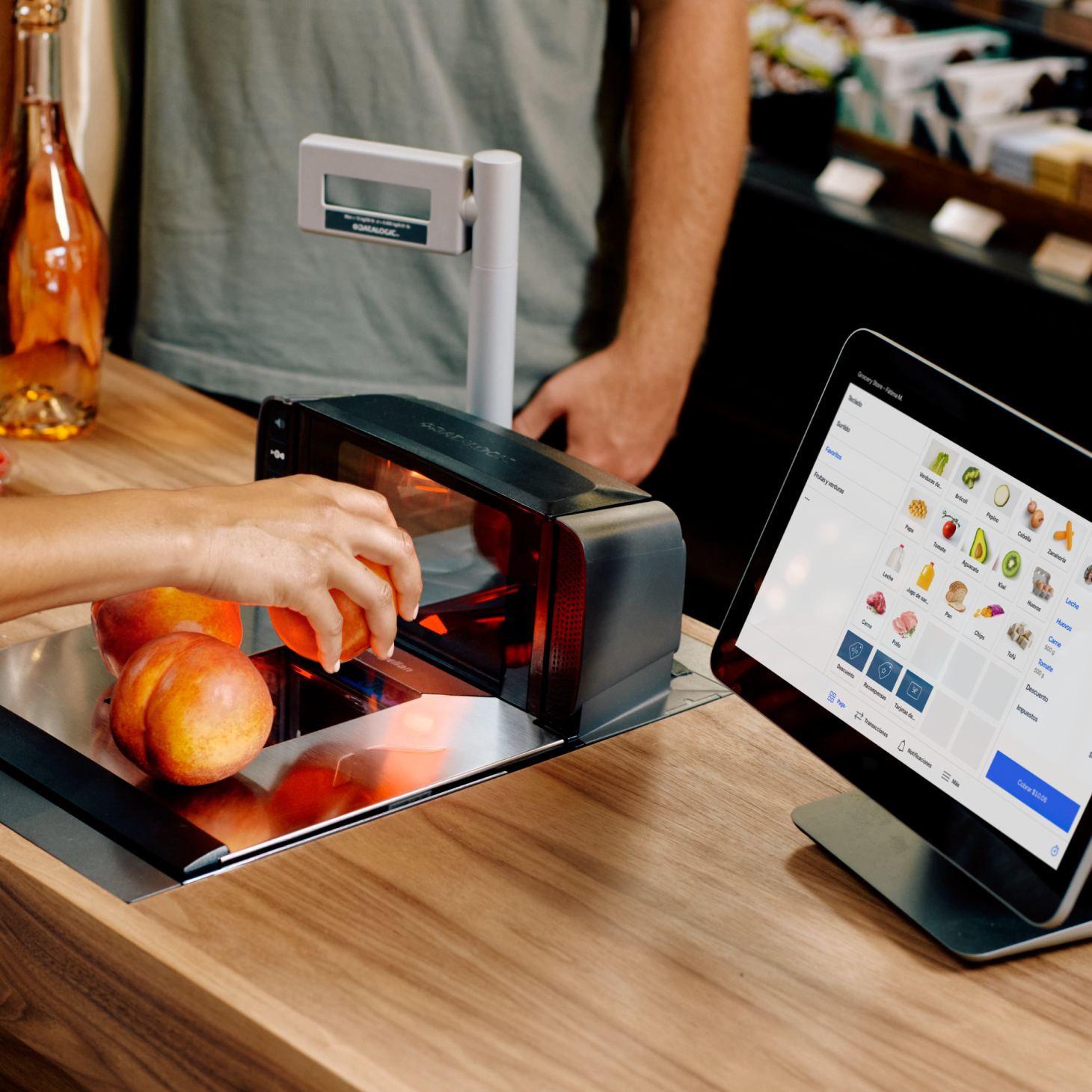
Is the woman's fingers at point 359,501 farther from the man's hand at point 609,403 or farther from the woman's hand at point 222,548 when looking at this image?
the man's hand at point 609,403

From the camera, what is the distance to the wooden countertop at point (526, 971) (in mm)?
736

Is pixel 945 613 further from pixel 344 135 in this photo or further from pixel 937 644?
pixel 344 135

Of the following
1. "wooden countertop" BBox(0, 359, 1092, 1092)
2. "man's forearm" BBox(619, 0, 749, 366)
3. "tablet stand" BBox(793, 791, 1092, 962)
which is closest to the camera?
"wooden countertop" BBox(0, 359, 1092, 1092)

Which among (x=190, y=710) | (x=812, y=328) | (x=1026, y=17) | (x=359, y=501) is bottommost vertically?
(x=812, y=328)

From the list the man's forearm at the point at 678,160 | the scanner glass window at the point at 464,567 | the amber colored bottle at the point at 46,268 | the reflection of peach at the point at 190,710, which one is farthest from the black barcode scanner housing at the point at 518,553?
the man's forearm at the point at 678,160

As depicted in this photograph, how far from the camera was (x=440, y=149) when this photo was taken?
1.61 meters

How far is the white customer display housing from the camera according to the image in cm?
110

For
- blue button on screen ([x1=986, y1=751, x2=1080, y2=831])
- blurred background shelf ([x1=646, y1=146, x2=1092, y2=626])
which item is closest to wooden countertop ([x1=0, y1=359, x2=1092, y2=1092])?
blue button on screen ([x1=986, y1=751, x2=1080, y2=831])

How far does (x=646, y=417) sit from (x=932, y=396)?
843 millimetres

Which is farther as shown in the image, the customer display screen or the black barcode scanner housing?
the black barcode scanner housing

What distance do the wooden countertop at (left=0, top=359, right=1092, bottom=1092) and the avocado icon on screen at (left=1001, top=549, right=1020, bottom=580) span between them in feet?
0.78

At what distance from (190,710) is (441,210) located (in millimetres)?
477

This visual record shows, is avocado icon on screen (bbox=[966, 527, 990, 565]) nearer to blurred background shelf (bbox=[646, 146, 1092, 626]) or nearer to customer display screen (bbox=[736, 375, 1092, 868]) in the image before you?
customer display screen (bbox=[736, 375, 1092, 868])

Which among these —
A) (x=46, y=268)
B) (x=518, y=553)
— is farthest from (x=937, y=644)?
(x=46, y=268)
